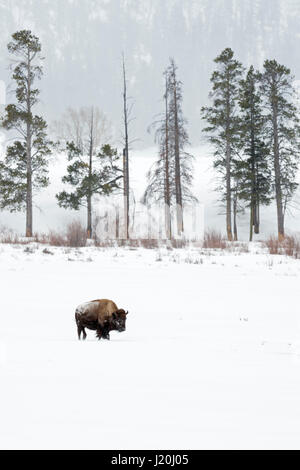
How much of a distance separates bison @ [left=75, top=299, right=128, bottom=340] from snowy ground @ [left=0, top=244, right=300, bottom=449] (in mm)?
176

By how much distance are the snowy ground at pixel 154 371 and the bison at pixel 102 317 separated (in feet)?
0.58

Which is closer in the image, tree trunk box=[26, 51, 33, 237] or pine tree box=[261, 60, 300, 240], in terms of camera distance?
tree trunk box=[26, 51, 33, 237]

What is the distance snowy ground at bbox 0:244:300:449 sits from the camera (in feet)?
8.34

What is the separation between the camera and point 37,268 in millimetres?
12000

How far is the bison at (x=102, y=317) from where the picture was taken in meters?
4.99

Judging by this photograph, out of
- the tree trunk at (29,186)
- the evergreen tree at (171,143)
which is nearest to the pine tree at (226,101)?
the evergreen tree at (171,143)

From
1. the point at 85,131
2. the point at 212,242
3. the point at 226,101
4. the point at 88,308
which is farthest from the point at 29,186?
the point at 88,308

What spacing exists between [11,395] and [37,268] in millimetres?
9204

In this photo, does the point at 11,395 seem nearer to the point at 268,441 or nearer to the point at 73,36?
the point at 268,441

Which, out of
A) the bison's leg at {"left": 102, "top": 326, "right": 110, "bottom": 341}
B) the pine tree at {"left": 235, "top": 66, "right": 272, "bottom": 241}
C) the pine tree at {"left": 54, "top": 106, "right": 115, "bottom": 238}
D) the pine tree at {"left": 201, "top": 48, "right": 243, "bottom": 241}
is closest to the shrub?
the pine tree at {"left": 201, "top": 48, "right": 243, "bottom": 241}

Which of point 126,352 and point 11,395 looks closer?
point 11,395

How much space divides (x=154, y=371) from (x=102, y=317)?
1.45m

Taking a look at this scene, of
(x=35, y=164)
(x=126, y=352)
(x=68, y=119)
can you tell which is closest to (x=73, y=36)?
(x=68, y=119)

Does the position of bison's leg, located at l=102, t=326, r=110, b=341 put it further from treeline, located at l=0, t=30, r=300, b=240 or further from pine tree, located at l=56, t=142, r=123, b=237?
pine tree, located at l=56, t=142, r=123, b=237
